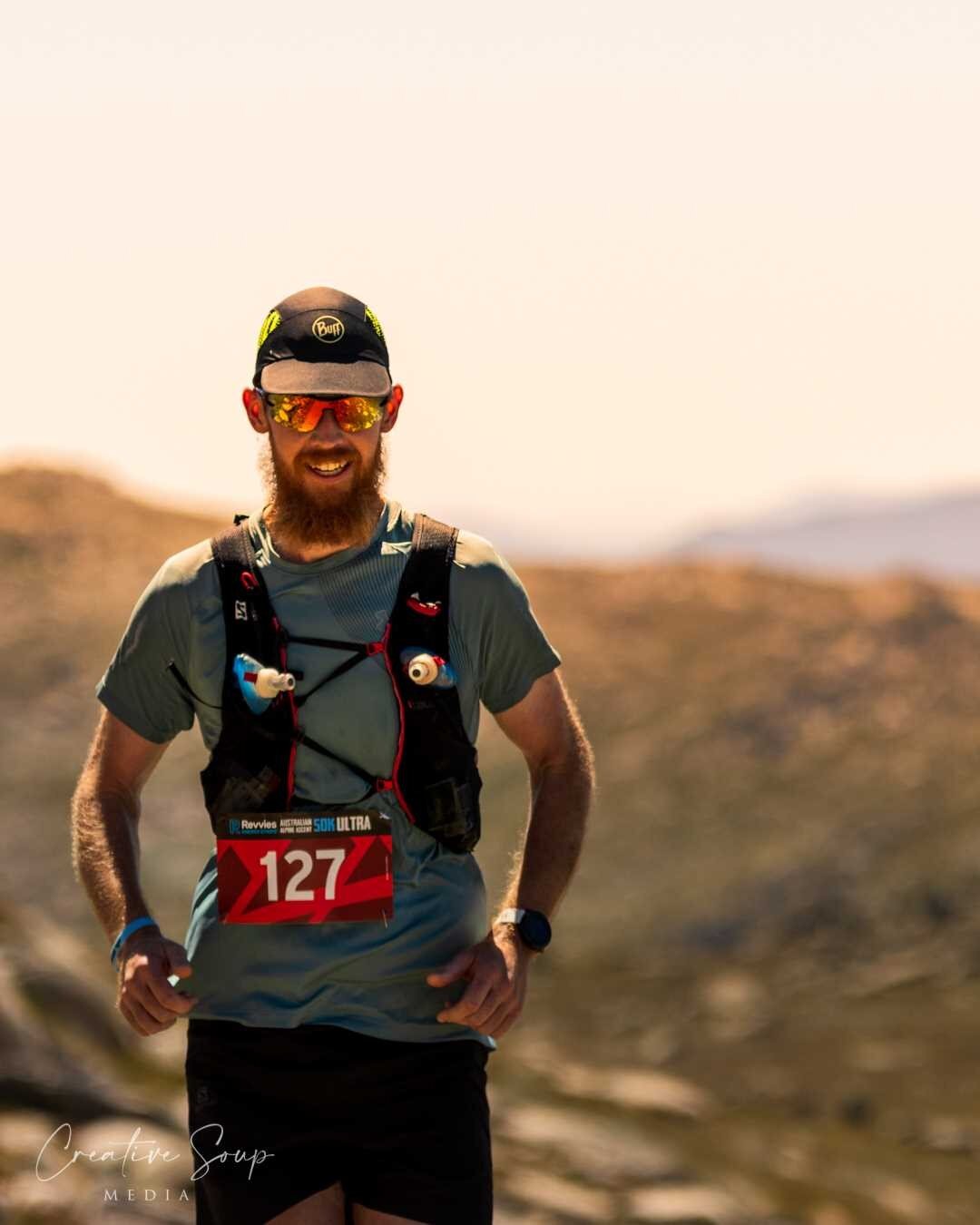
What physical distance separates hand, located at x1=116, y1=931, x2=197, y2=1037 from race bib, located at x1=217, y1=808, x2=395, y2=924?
137 millimetres

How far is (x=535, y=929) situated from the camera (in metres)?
4.43

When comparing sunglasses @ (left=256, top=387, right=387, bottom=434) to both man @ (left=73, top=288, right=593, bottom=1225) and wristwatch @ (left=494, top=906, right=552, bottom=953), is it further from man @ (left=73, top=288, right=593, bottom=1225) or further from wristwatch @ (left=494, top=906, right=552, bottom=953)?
wristwatch @ (left=494, top=906, right=552, bottom=953)

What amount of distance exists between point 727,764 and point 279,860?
22.4 meters

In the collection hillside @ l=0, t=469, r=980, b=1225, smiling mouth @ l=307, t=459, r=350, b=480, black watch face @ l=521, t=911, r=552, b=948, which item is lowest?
hillside @ l=0, t=469, r=980, b=1225

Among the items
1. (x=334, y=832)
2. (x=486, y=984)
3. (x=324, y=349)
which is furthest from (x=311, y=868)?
(x=324, y=349)

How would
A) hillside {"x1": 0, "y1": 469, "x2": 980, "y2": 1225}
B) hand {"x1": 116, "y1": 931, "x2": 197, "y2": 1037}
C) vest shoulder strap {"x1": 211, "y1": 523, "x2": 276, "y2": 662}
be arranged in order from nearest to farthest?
1. hand {"x1": 116, "y1": 931, "x2": 197, "y2": 1037}
2. vest shoulder strap {"x1": 211, "y1": 523, "x2": 276, "y2": 662}
3. hillside {"x1": 0, "y1": 469, "x2": 980, "y2": 1225}

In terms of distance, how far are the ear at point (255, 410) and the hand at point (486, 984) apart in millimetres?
1164

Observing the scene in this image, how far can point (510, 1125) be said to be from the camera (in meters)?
14.2

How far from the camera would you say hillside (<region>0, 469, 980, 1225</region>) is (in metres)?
15.5

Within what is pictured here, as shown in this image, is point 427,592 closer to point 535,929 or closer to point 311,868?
point 311,868

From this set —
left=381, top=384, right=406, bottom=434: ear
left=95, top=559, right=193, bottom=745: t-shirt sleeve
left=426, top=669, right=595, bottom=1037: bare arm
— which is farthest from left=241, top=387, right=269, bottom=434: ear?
left=426, top=669, right=595, bottom=1037: bare arm

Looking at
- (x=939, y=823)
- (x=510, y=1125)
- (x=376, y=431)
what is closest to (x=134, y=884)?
(x=376, y=431)

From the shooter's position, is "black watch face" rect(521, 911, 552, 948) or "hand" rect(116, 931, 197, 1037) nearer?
"hand" rect(116, 931, 197, 1037)

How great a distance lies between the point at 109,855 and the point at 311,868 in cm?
53
